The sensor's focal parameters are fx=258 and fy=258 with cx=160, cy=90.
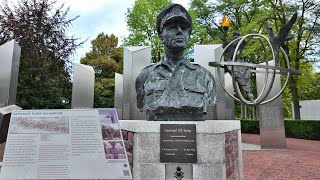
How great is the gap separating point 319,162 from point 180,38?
7.18 meters

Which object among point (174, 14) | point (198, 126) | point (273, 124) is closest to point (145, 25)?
point (273, 124)

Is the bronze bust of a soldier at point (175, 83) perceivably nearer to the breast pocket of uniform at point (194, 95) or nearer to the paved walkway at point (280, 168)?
the breast pocket of uniform at point (194, 95)

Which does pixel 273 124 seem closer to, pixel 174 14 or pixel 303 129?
pixel 303 129

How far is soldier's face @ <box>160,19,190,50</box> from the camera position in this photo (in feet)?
13.7

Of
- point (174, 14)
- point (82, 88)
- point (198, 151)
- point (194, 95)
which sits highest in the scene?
point (174, 14)

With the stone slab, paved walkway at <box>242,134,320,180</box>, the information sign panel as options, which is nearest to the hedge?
paved walkway at <box>242,134,320,180</box>

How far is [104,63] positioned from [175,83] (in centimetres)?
2399

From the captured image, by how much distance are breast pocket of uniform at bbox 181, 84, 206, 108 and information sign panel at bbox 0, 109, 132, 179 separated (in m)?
1.64

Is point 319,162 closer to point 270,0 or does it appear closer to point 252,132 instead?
point 252,132

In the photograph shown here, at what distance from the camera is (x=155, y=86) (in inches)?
164

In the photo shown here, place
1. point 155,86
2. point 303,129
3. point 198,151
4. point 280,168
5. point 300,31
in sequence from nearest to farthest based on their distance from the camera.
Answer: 1. point 198,151
2. point 155,86
3. point 280,168
4. point 303,129
5. point 300,31

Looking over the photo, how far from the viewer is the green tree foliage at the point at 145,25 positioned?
21547 mm

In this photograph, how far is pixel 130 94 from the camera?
1052cm

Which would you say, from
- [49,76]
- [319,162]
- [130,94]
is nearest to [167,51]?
[130,94]
